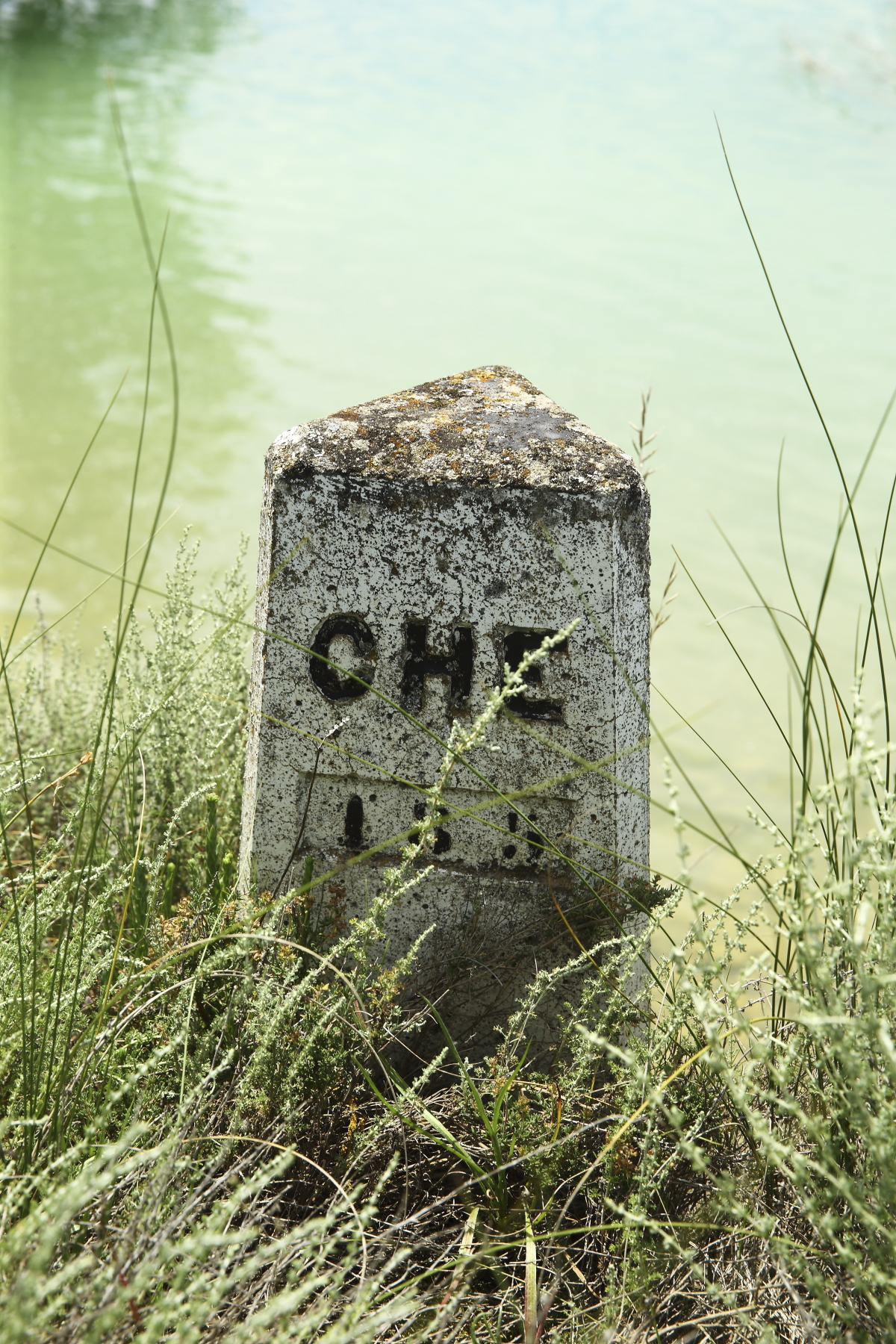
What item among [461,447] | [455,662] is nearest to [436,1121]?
[455,662]

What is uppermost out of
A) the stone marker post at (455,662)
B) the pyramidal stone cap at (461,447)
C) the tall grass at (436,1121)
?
the pyramidal stone cap at (461,447)

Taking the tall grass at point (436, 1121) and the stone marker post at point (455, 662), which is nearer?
the tall grass at point (436, 1121)

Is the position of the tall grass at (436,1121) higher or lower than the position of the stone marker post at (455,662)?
lower

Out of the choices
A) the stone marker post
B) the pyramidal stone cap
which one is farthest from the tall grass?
the pyramidal stone cap

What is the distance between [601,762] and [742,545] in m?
4.04

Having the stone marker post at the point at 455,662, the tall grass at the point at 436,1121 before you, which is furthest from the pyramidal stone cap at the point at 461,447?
the tall grass at the point at 436,1121

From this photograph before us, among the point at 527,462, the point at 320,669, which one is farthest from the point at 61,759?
the point at 527,462

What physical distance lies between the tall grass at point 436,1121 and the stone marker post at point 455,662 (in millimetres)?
79

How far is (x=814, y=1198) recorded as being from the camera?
1260 millimetres

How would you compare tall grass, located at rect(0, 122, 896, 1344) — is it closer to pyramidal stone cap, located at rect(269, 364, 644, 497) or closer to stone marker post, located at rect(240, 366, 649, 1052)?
stone marker post, located at rect(240, 366, 649, 1052)

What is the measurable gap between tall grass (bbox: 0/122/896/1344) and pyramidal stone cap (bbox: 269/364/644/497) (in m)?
0.45

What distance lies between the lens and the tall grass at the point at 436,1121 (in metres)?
1.17

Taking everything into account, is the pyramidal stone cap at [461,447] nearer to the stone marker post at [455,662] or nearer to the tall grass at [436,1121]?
the stone marker post at [455,662]

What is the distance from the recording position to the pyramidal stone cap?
1901 mm
